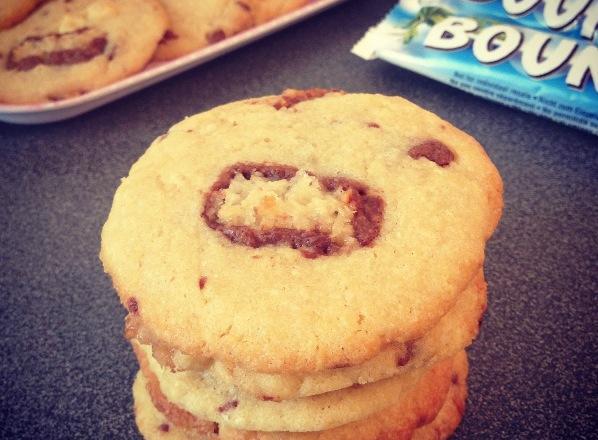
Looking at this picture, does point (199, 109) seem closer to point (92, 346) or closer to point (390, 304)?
point (92, 346)

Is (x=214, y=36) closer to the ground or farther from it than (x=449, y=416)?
farther from it

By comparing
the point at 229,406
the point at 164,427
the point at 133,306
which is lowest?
the point at 164,427

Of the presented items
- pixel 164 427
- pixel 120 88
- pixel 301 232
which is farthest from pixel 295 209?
pixel 120 88

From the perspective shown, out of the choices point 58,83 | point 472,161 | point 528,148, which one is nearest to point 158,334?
point 472,161

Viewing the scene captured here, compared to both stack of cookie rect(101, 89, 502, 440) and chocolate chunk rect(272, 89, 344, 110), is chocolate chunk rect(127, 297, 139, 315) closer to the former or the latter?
stack of cookie rect(101, 89, 502, 440)

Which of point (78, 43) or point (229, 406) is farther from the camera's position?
point (78, 43)

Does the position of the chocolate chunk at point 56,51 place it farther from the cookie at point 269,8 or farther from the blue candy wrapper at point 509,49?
the blue candy wrapper at point 509,49

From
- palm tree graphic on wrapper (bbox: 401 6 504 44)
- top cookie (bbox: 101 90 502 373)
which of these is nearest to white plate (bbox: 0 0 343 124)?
palm tree graphic on wrapper (bbox: 401 6 504 44)

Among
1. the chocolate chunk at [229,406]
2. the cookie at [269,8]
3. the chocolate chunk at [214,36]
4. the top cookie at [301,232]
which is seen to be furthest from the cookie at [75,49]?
the chocolate chunk at [229,406]

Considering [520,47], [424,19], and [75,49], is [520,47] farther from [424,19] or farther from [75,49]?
[75,49]
